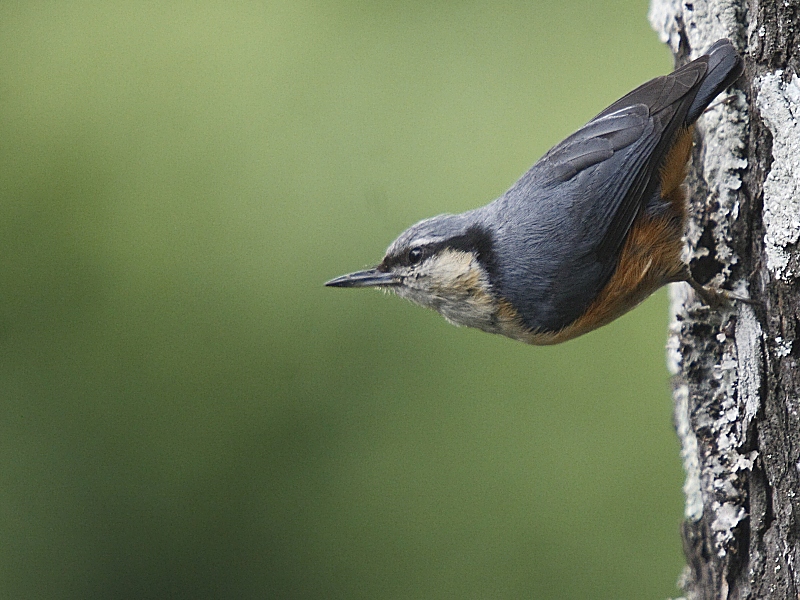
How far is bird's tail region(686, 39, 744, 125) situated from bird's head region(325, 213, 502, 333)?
66 centimetres

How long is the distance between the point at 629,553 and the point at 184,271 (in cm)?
189

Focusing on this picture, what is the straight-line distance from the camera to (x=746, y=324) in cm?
200

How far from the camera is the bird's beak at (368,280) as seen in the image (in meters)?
2.49

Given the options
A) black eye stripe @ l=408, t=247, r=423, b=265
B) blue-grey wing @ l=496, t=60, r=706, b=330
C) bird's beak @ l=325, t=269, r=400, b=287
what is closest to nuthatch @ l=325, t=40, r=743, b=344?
blue-grey wing @ l=496, t=60, r=706, b=330

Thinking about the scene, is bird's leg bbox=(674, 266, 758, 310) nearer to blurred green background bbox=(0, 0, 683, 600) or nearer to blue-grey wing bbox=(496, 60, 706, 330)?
blue-grey wing bbox=(496, 60, 706, 330)

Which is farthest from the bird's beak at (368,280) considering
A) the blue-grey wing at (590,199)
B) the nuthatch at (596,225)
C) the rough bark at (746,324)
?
the rough bark at (746,324)

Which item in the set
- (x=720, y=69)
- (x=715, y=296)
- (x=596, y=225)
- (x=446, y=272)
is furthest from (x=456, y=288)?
(x=720, y=69)

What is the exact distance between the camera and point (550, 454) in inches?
119

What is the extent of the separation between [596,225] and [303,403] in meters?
1.36

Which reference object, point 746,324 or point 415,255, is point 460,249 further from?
point 746,324

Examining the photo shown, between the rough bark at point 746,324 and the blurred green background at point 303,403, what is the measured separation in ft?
2.48

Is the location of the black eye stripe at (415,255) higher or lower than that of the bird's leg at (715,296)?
higher

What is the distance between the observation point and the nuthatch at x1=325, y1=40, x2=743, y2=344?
7.13 ft

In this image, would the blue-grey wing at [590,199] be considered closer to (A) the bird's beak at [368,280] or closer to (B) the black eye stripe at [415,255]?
(B) the black eye stripe at [415,255]
